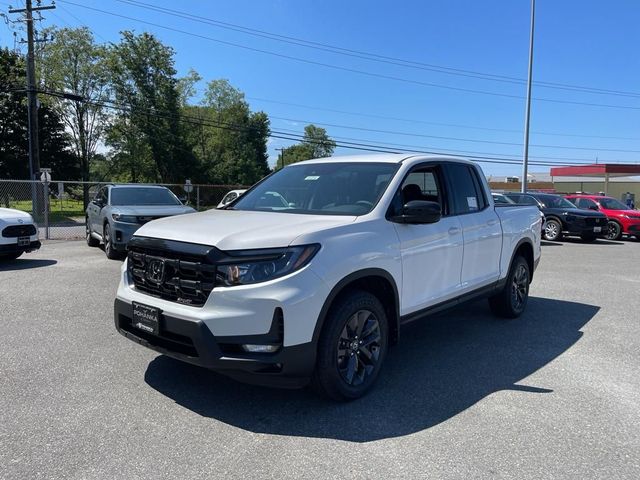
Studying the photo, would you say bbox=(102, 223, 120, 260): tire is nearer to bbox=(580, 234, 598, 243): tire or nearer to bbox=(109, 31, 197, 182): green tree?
bbox=(580, 234, 598, 243): tire

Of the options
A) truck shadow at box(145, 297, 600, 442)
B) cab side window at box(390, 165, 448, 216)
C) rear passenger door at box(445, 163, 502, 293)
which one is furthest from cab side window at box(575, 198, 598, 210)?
cab side window at box(390, 165, 448, 216)

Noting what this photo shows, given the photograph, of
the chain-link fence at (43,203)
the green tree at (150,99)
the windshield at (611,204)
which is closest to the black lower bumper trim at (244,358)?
the chain-link fence at (43,203)

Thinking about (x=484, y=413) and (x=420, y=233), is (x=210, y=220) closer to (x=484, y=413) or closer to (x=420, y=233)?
(x=420, y=233)

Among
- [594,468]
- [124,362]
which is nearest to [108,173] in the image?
[124,362]

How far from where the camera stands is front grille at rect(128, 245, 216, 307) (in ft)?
11.4

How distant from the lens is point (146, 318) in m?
3.71

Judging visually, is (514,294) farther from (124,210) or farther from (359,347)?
(124,210)

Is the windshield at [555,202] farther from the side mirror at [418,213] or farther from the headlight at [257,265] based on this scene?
the headlight at [257,265]

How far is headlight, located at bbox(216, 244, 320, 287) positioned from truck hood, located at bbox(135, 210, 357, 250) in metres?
0.05

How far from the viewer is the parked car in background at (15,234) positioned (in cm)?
984

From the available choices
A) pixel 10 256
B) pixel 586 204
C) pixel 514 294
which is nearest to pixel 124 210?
pixel 10 256

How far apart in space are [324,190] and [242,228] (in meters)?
1.17

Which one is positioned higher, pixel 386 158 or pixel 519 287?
pixel 386 158

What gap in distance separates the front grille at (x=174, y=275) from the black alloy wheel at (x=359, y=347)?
106 centimetres
